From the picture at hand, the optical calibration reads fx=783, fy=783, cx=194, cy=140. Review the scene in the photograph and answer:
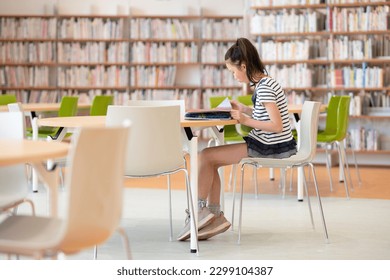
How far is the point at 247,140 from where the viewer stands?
4805 millimetres

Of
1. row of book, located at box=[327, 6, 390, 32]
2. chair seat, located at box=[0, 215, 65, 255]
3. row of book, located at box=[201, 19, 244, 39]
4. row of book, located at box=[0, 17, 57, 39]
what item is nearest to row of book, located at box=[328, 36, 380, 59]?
row of book, located at box=[327, 6, 390, 32]

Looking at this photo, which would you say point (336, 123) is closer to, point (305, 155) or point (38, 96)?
point (305, 155)

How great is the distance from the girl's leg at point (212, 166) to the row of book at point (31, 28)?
6222 mm

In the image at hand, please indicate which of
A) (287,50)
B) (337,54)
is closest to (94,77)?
(287,50)

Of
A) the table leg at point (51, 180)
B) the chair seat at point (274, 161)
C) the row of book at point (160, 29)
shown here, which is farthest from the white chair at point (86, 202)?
the row of book at point (160, 29)

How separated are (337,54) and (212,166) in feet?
15.9

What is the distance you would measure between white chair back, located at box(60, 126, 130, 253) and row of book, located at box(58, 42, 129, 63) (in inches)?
305

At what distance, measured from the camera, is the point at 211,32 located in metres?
10.2

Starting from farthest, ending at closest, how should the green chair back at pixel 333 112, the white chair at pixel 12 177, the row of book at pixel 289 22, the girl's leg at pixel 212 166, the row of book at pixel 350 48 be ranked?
the row of book at pixel 289 22 < the row of book at pixel 350 48 < the green chair back at pixel 333 112 < the girl's leg at pixel 212 166 < the white chair at pixel 12 177

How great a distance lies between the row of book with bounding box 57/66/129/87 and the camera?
10.4 meters

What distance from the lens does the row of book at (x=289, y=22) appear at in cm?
914

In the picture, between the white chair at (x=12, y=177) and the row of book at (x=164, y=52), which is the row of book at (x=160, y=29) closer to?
the row of book at (x=164, y=52)

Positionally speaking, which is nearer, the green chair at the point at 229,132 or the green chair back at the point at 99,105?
the green chair at the point at 229,132
